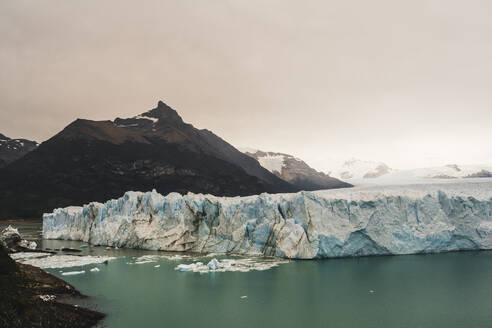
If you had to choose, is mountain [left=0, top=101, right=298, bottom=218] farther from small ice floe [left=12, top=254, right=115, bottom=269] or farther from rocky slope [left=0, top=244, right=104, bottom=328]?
rocky slope [left=0, top=244, right=104, bottom=328]

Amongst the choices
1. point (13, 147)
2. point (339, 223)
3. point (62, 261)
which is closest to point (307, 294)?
point (339, 223)

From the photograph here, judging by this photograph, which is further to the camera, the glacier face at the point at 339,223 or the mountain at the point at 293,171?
the mountain at the point at 293,171

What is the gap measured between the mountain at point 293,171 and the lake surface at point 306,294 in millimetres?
113294

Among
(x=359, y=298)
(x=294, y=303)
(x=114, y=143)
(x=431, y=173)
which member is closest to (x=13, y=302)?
(x=294, y=303)

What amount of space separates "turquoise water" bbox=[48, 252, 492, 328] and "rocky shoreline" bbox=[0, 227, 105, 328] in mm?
1061

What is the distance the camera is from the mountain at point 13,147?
541 ft

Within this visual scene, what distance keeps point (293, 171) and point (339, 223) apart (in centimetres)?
12958

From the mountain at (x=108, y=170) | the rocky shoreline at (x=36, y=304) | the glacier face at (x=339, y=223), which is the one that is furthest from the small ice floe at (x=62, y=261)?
the mountain at (x=108, y=170)

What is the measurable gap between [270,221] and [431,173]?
7025 cm

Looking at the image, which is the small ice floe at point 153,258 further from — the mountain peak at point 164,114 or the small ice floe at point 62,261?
the mountain peak at point 164,114

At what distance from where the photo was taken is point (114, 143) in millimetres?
112625

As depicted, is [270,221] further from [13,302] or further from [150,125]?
[150,125]

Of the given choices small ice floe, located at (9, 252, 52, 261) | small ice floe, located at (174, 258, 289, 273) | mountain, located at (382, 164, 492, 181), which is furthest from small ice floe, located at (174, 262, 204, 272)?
mountain, located at (382, 164, 492, 181)

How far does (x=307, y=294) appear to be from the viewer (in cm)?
1717
